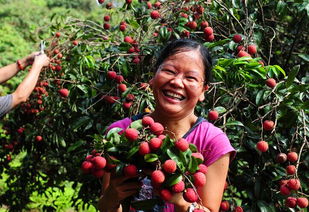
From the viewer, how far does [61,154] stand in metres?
2.58

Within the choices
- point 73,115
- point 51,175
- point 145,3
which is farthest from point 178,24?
point 51,175

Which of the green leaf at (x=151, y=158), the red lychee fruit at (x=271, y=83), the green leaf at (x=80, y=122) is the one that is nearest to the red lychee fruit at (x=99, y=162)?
the green leaf at (x=151, y=158)

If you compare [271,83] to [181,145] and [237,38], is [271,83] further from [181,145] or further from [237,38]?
[181,145]

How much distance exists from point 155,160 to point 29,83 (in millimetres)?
1317

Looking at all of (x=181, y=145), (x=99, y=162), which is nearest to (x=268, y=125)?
(x=181, y=145)

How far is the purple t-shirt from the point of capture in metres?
1.04

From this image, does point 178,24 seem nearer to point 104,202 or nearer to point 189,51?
point 189,51

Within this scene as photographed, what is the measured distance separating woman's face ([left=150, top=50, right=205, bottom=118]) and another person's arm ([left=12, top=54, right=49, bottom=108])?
1072mm

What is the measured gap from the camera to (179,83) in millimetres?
1087

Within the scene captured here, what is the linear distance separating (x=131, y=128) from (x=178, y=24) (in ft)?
3.80

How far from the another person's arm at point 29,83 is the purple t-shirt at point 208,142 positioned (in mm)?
1166

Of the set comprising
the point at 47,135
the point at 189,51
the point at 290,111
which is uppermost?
the point at 189,51

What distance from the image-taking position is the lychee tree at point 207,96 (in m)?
1.57

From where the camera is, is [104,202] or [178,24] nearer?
[104,202]
